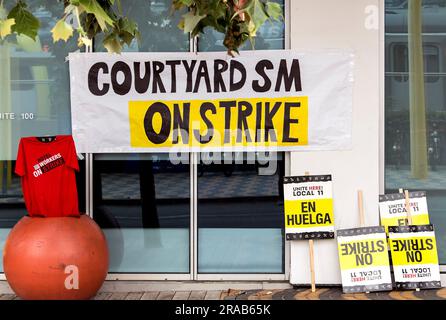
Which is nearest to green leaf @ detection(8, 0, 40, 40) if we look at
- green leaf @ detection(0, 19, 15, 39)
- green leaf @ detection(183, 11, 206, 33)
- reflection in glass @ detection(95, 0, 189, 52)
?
green leaf @ detection(0, 19, 15, 39)

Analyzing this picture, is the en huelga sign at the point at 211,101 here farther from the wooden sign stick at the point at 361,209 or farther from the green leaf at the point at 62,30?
the green leaf at the point at 62,30

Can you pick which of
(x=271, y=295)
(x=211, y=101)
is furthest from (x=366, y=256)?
(x=211, y=101)

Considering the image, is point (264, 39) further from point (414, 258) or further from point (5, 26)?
point (5, 26)

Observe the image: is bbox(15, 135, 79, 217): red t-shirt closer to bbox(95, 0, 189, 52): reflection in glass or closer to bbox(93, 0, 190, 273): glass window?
bbox(93, 0, 190, 273): glass window

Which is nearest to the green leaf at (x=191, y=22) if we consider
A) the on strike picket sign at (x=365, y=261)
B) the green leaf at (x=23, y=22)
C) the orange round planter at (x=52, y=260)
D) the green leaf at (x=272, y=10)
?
the green leaf at (x=272, y=10)

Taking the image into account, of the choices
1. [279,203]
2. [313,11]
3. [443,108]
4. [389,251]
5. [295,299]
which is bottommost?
[295,299]

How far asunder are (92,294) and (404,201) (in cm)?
316

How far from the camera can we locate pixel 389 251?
590cm

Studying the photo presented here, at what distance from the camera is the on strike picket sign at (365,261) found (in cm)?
573

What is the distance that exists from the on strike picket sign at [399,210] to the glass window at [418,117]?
0.19 meters
